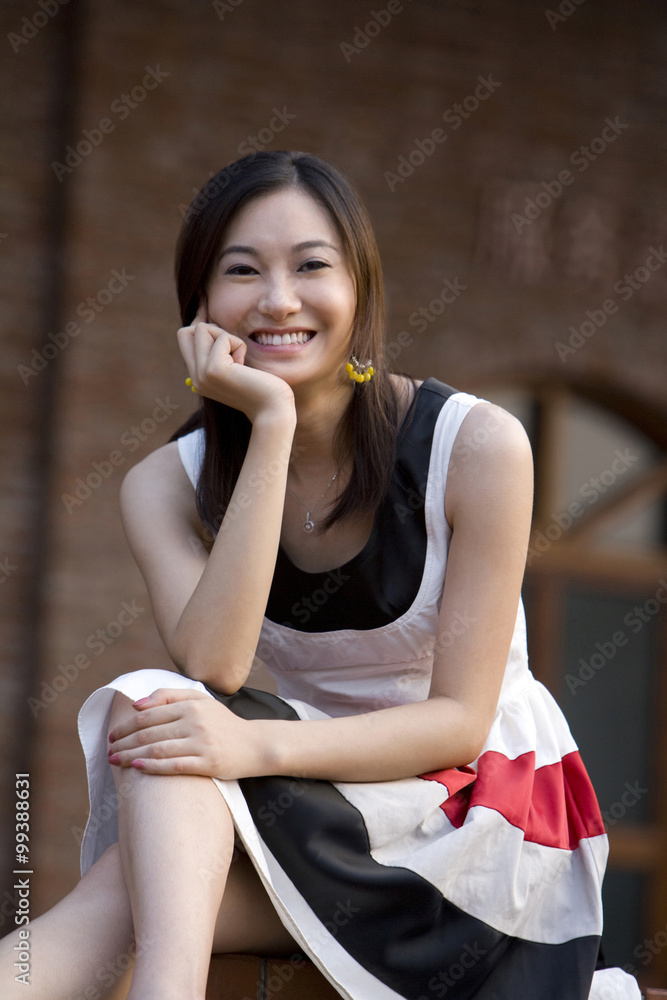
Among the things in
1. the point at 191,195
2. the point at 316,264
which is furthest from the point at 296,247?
the point at 191,195

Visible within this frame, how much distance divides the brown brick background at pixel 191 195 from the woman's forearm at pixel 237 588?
2.35 m

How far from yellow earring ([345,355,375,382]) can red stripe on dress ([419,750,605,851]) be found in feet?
2.25

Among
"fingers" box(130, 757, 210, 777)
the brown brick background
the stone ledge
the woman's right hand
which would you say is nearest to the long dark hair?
the woman's right hand

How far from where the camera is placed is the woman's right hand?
1782mm

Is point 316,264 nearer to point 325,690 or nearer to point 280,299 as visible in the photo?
point 280,299

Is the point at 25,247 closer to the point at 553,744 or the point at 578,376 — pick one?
the point at 578,376

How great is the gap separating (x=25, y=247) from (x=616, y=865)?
342cm

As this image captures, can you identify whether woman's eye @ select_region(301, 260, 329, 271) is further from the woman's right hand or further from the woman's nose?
the woman's right hand

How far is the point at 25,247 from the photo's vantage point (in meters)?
4.04

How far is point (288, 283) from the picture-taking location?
72.3 inches

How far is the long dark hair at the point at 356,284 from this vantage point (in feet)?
6.14

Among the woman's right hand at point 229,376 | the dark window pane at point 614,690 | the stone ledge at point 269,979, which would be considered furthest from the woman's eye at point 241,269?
the dark window pane at point 614,690

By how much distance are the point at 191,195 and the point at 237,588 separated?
284 centimetres

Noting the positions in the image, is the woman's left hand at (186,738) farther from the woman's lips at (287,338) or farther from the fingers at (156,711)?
the woman's lips at (287,338)
